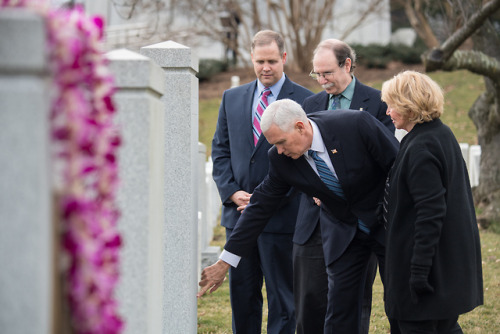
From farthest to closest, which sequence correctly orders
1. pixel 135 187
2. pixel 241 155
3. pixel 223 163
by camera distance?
pixel 223 163 < pixel 241 155 < pixel 135 187

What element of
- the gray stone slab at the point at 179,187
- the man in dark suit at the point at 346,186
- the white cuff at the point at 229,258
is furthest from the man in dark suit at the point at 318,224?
the gray stone slab at the point at 179,187

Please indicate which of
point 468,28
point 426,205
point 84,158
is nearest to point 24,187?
point 84,158

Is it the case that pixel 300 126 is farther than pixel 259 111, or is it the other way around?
pixel 259 111

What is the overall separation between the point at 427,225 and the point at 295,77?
22.3 metres

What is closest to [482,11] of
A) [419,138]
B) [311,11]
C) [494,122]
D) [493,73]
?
[493,73]

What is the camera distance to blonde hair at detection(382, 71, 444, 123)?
4105mm

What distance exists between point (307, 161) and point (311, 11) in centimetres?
2273

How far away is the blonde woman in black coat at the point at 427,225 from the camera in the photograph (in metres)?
3.95

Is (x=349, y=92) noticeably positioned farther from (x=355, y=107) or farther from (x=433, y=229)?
(x=433, y=229)

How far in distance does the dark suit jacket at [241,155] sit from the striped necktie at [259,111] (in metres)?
0.04

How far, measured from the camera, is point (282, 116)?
14.4 feet

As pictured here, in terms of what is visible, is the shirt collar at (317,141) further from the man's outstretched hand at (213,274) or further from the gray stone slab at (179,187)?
the man's outstretched hand at (213,274)

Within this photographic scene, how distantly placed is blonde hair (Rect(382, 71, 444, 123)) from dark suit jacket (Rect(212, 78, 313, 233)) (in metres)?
1.46

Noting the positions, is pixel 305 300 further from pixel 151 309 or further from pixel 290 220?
pixel 151 309
